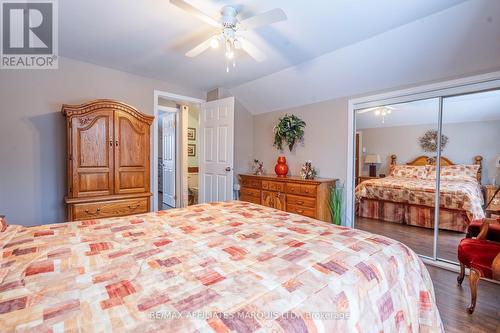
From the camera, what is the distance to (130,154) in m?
2.82

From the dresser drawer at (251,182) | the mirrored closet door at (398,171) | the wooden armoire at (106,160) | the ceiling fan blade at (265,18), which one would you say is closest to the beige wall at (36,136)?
the wooden armoire at (106,160)

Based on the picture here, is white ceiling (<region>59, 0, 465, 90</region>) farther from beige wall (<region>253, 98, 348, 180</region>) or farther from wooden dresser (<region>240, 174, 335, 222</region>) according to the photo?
wooden dresser (<region>240, 174, 335, 222</region>)

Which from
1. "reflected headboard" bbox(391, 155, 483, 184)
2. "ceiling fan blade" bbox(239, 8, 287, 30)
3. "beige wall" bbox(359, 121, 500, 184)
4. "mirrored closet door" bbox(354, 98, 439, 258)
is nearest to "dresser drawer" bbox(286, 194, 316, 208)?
"mirrored closet door" bbox(354, 98, 439, 258)

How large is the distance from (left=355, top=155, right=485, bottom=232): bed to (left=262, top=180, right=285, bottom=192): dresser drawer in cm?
102

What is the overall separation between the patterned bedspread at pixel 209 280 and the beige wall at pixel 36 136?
5.65 ft

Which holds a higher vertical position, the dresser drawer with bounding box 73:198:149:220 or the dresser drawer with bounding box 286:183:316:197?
the dresser drawer with bounding box 286:183:316:197

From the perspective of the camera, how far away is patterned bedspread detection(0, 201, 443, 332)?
2.17 ft

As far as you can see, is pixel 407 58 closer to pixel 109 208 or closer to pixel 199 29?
pixel 199 29

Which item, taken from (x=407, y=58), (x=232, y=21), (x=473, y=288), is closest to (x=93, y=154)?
(x=232, y=21)

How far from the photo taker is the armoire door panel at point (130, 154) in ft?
8.95

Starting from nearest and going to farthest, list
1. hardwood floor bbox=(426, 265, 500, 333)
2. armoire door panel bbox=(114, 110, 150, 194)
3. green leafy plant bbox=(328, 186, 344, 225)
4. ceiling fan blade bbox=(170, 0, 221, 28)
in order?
ceiling fan blade bbox=(170, 0, 221, 28)
hardwood floor bbox=(426, 265, 500, 333)
armoire door panel bbox=(114, 110, 150, 194)
green leafy plant bbox=(328, 186, 344, 225)

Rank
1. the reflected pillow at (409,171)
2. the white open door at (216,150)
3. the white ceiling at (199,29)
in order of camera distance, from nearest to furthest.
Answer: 1. the white ceiling at (199,29)
2. the reflected pillow at (409,171)
3. the white open door at (216,150)

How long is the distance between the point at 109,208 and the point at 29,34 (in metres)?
1.84

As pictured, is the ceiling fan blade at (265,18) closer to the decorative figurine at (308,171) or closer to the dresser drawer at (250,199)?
the decorative figurine at (308,171)
